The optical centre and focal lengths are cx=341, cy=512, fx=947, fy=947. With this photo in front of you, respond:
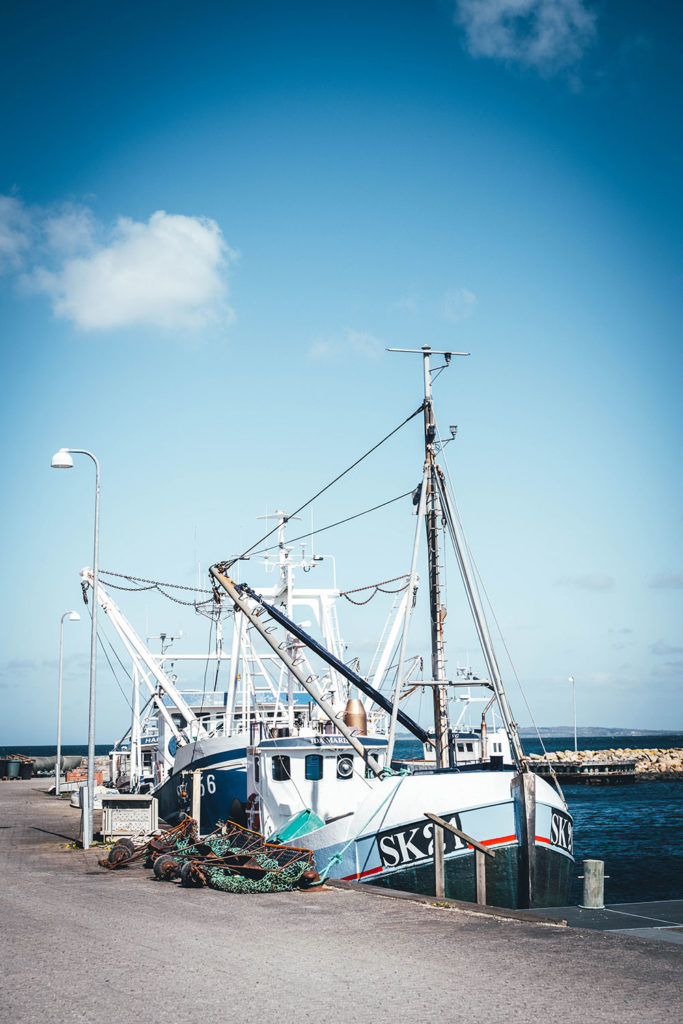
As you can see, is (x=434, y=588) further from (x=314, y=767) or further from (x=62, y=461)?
(x=62, y=461)

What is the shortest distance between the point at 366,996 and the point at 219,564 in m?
17.4

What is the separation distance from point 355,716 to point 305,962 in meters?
14.7

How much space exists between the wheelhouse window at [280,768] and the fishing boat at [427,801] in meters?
0.02

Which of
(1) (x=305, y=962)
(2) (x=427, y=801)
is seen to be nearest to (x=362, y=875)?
(2) (x=427, y=801)

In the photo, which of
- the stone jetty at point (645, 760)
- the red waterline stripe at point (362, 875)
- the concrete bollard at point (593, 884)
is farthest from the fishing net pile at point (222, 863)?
the stone jetty at point (645, 760)

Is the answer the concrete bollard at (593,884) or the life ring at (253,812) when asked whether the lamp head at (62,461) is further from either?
the concrete bollard at (593,884)

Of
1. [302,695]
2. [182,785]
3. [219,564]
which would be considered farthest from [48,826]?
[302,695]

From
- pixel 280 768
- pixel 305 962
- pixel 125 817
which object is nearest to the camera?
pixel 305 962

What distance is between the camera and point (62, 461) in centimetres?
2056

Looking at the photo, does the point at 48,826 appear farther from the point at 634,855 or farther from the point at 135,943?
the point at 634,855

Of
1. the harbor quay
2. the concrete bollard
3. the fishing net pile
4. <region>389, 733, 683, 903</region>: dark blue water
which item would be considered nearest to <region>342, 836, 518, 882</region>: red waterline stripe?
the concrete bollard

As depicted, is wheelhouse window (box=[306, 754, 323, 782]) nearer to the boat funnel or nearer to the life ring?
the life ring

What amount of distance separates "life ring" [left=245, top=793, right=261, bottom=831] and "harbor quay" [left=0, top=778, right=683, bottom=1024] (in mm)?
7740

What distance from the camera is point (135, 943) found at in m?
10.7
